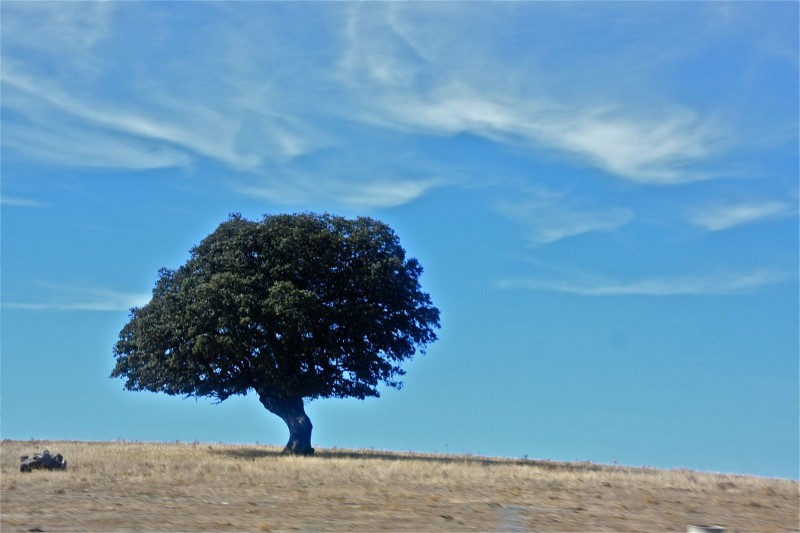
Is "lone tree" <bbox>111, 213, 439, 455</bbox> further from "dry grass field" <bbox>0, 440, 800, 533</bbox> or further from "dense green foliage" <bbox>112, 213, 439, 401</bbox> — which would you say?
"dry grass field" <bbox>0, 440, 800, 533</bbox>

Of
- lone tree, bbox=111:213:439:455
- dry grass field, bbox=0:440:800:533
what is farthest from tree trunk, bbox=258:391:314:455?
dry grass field, bbox=0:440:800:533

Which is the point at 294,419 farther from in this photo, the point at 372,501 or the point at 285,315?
the point at 372,501

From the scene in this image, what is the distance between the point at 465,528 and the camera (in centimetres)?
1470

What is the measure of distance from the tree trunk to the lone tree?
0.17 ft

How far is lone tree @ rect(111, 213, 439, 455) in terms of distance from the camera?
36.2 meters

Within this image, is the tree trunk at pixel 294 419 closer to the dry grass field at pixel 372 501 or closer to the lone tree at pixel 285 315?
the lone tree at pixel 285 315

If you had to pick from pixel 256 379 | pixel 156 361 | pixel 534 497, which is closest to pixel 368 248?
pixel 256 379

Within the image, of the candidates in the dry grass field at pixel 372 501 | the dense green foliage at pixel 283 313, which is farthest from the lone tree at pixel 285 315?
the dry grass field at pixel 372 501

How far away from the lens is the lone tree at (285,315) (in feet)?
119

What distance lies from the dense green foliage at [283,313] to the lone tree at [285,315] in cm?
5

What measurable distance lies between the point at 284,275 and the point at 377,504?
21.3 m

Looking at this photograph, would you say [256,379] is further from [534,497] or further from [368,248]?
[534,497]

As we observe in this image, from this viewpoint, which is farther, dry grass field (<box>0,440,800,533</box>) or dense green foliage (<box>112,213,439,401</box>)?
dense green foliage (<box>112,213,439,401</box>)

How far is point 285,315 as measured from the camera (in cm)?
3559
